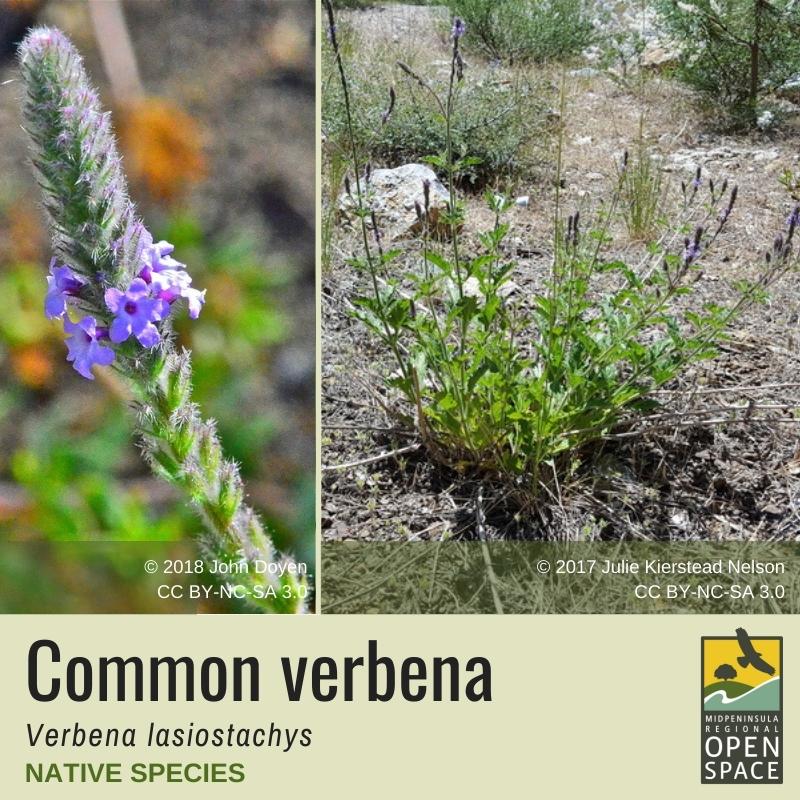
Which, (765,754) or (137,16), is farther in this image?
(137,16)

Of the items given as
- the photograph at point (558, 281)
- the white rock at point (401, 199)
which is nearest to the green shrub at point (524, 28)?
the photograph at point (558, 281)

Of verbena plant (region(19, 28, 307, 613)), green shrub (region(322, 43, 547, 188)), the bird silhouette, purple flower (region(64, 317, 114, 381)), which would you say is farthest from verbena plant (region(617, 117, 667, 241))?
purple flower (region(64, 317, 114, 381))

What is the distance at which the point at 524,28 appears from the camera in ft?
9.63

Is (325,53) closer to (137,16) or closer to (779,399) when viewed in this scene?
(137,16)

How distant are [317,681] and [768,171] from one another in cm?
260

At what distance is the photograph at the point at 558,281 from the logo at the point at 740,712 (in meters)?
0.37

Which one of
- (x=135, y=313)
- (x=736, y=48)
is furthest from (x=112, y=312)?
(x=736, y=48)

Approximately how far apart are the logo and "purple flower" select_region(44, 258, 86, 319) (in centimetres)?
131

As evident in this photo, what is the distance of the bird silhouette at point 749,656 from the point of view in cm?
155

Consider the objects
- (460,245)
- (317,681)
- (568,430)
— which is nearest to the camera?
(317,681)

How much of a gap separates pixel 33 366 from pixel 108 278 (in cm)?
107

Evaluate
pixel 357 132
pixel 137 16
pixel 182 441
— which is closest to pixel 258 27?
pixel 137 16

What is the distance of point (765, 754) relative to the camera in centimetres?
150

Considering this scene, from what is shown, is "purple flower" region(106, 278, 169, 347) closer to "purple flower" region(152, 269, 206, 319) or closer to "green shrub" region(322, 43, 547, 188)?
"purple flower" region(152, 269, 206, 319)
